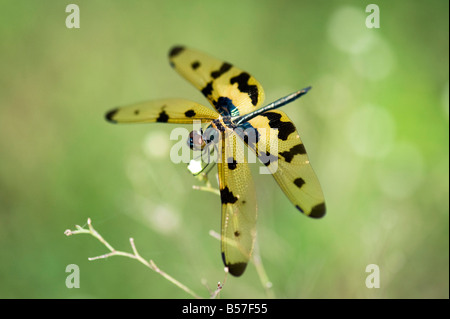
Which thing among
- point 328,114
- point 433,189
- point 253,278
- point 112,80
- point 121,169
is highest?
point 112,80

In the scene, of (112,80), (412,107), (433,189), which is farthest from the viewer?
(112,80)

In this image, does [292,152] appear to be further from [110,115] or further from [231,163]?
[110,115]

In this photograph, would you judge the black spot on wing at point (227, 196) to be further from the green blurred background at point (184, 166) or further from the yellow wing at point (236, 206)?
the green blurred background at point (184, 166)

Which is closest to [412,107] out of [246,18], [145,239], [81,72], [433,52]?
[433,52]

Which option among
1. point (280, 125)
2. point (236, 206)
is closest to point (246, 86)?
point (280, 125)

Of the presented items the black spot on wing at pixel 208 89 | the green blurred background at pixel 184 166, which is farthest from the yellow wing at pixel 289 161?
the green blurred background at pixel 184 166

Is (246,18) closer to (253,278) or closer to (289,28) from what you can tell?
(289,28)

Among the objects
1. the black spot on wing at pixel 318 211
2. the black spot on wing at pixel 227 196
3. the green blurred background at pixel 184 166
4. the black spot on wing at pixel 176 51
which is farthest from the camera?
the green blurred background at pixel 184 166
